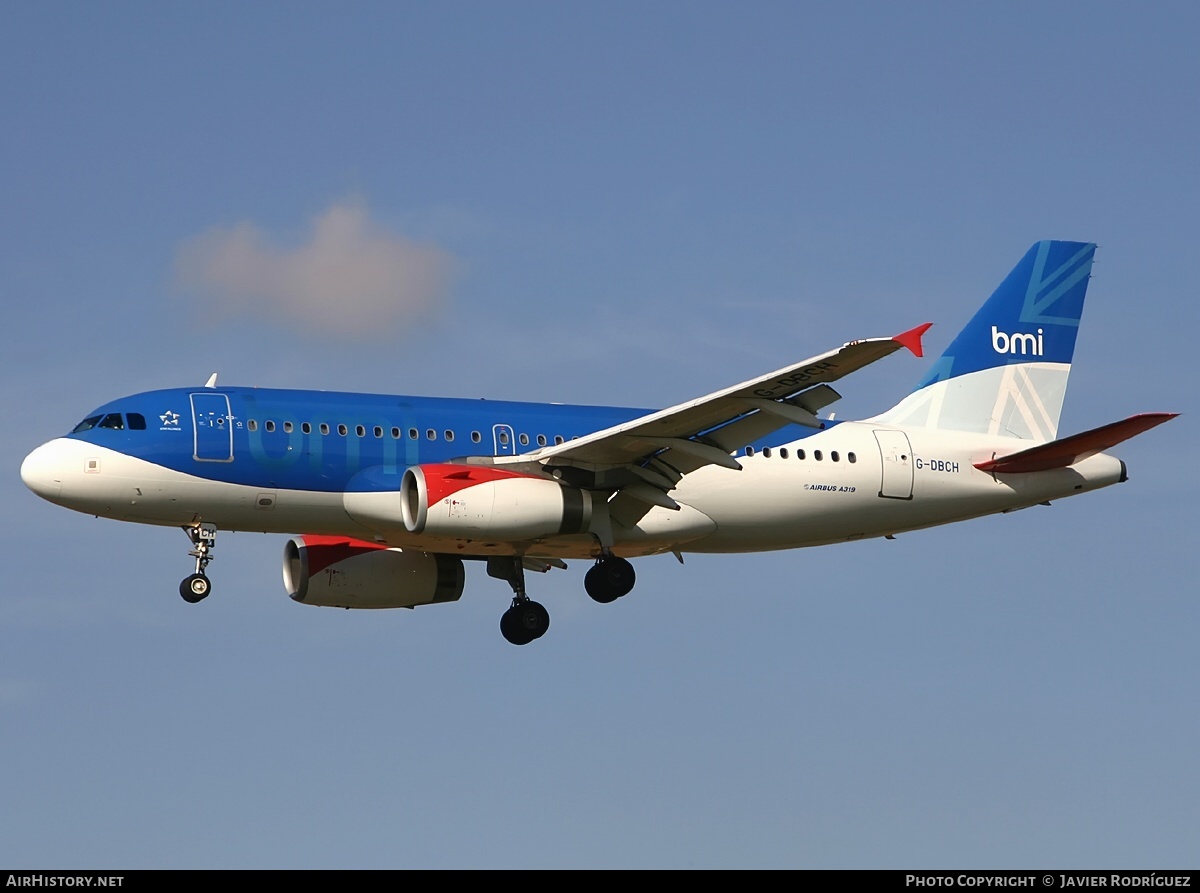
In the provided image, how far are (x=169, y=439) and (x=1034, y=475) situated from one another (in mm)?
17957

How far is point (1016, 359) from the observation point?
44.8 meters

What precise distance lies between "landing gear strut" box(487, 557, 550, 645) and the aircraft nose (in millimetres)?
9407

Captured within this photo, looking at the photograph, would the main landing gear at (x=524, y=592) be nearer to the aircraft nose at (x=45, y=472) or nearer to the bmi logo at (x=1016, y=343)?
the aircraft nose at (x=45, y=472)

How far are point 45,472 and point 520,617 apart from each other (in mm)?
9885

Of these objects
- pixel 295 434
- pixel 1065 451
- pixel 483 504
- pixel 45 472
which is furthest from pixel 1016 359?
pixel 45 472

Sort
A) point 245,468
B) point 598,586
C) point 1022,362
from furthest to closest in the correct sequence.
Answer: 1. point 1022,362
2. point 598,586
3. point 245,468

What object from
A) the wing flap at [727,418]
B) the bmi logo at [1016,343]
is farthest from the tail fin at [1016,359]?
the wing flap at [727,418]

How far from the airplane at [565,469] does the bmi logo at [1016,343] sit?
0.05m

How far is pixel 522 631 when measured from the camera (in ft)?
133

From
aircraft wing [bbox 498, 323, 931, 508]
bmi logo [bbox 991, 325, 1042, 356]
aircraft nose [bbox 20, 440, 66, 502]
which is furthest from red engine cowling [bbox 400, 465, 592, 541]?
bmi logo [bbox 991, 325, 1042, 356]

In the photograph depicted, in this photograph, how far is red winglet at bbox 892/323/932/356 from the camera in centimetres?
3218

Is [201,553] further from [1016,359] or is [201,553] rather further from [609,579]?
[1016,359]

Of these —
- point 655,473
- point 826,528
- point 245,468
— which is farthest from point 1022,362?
point 245,468

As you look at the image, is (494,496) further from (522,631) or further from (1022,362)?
(1022,362)
